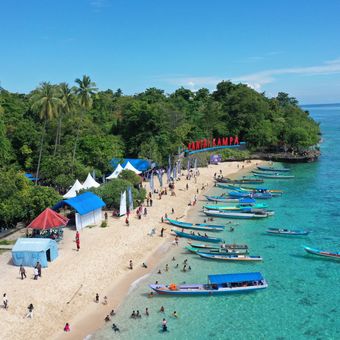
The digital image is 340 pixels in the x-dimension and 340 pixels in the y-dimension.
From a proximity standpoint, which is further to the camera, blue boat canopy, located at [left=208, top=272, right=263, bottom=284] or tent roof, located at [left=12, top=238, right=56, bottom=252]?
tent roof, located at [left=12, top=238, right=56, bottom=252]

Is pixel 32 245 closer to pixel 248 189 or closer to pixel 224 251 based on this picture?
pixel 224 251

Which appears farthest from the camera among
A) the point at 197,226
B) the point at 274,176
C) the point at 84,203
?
the point at 274,176

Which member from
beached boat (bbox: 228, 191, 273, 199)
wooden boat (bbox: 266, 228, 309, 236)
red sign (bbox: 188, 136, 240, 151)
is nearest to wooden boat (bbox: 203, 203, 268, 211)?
beached boat (bbox: 228, 191, 273, 199)

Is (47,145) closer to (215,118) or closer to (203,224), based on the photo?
(203,224)

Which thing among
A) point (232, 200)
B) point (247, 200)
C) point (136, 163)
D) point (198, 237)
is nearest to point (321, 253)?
point (198, 237)

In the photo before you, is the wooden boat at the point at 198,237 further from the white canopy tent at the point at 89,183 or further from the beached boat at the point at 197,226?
the white canopy tent at the point at 89,183

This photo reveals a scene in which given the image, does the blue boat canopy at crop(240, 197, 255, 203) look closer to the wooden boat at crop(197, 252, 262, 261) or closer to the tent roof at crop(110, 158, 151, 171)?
the tent roof at crop(110, 158, 151, 171)
